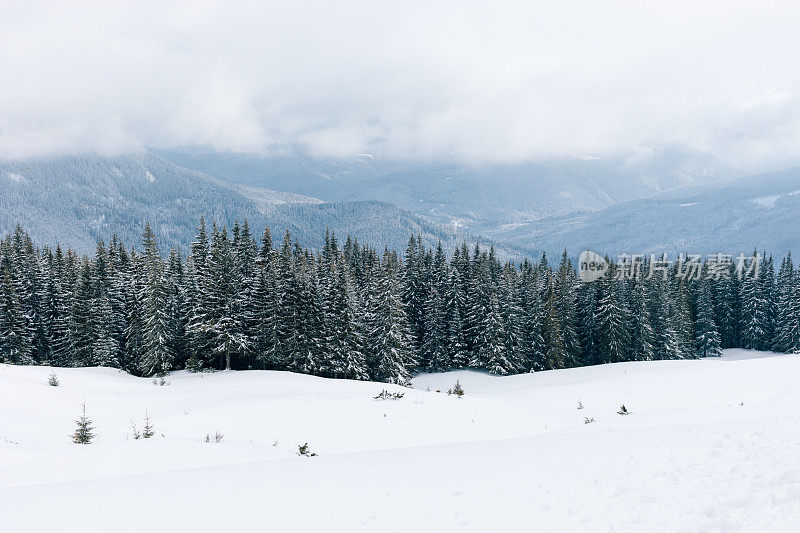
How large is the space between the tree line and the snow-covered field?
22.4 meters

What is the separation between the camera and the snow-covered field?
757cm

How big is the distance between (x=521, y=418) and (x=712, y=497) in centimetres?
1147

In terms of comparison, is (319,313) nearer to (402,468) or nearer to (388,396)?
(388,396)

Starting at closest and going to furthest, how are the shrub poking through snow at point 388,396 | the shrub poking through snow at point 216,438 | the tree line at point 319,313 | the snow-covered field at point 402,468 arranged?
the snow-covered field at point 402,468 → the shrub poking through snow at point 216,438 → the shrub poking through snow at point 388,396 → the tree line at point 319,313

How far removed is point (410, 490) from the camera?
355 inches

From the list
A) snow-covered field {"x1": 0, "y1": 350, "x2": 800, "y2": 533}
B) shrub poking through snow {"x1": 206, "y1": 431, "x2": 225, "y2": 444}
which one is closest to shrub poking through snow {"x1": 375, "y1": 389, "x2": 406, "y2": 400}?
snow-covered field {"x1": 0, "y1": 350, "x2": 800, "y2": 533}

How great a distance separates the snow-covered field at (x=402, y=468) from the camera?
757 cm

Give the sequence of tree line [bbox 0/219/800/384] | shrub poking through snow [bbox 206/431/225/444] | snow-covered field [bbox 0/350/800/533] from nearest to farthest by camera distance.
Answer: snow-covered field [bbox 0/350/800/533] < shrub poking through snow [bbox 206/431/225/444] < tree line [bbox 0/219/800/384]

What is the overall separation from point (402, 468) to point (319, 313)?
36.4 metres

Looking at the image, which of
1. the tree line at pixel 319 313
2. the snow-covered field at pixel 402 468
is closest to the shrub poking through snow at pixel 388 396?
the snow-covered field at pixel 402 468

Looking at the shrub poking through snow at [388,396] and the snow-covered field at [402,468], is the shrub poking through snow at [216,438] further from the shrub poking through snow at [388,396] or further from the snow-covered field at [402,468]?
the shrub poking through snow at [388,396]

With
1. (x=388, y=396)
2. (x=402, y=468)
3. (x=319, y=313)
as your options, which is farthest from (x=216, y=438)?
(x=319, y=313)

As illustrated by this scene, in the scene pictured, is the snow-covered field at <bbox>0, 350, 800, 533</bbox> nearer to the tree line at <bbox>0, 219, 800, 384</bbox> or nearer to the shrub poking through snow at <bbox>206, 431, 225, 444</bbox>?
the shrub poking through snow at <bbox>206, 431, 225, 444</bbox>

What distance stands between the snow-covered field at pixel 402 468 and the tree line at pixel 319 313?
22433 millimetres
